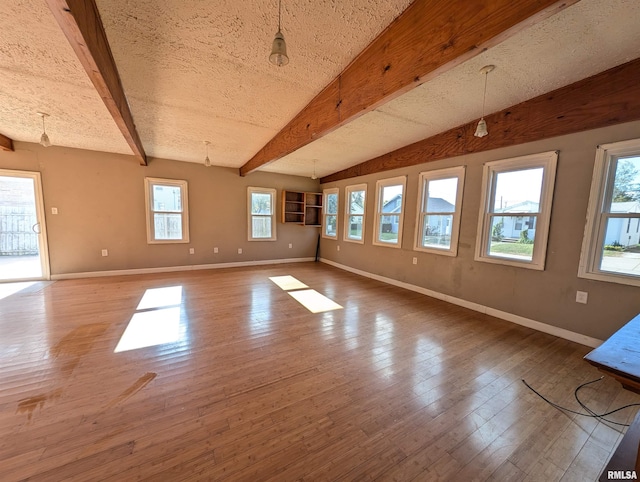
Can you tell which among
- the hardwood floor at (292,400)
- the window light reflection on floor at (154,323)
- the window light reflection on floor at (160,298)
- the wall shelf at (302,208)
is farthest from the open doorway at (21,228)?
the wall shelf at (302,208)

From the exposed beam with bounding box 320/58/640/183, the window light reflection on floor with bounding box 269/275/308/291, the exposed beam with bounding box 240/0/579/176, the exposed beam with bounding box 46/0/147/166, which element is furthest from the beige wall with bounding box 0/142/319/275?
the exposed beam with bounding box 320/58/640/183

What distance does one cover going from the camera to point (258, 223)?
6.54 meters

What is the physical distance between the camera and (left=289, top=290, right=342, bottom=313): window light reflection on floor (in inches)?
140

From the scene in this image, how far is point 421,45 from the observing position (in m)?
1.59

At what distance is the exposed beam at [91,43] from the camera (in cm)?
120

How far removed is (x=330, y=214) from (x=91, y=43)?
573 centimetres

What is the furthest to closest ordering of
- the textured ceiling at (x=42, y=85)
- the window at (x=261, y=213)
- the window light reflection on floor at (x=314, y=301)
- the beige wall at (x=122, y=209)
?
the window at (x=261, y=213) → the beige wall at (x=122, y=209) → the window light reflection on floor at (x=314, y=301) → the textured ceiling at (x=42, y=85)

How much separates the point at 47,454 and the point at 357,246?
17.4 ft

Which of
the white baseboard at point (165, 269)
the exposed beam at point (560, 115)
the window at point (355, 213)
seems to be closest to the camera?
the exposed beam at point (560, 115)

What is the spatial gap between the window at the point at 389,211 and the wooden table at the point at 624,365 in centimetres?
358


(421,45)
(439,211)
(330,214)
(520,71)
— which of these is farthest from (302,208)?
(421,45)

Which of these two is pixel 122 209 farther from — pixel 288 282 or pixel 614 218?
pixel 614 218

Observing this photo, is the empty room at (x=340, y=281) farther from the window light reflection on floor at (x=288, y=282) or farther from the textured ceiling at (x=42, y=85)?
the window light reflection on floor at (x=288, y=282)

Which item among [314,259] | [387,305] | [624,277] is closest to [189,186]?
[314,259]
